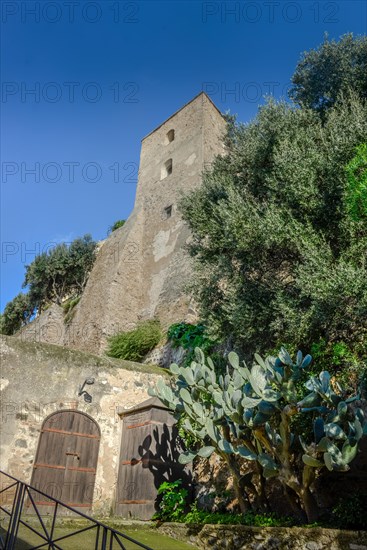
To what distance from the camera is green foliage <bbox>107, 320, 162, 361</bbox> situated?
46.6 ft

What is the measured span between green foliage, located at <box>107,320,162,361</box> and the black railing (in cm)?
651

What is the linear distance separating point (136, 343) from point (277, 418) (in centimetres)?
787

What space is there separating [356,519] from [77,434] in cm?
559

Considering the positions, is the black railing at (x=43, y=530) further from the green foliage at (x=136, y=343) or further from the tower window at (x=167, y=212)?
the tower window at (x=167, y=212)

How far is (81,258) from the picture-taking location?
25.9 meters

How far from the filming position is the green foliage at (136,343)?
1422cm

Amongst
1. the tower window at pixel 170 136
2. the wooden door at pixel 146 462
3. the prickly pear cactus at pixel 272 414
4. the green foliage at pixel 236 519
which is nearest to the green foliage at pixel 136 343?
the wooden door at pixel 146 462

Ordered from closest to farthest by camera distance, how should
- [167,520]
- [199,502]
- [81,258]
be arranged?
[167,520] < [199,502] < [81,258]

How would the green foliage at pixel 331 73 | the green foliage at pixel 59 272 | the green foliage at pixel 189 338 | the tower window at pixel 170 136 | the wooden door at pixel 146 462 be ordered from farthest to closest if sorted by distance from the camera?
the green foliage at pixel 59 272, the tower window at pixel 170 136, the green foliage at pixel 331 73, the green foliage at pixel 189 338, the wooden door at pixel 146 462

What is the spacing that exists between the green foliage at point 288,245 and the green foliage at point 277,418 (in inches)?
68.4

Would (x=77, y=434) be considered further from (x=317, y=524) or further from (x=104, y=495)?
(x=317, y=524)

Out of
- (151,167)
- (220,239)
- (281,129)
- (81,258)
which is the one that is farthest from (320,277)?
(81,258)

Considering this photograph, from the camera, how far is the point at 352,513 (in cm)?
575

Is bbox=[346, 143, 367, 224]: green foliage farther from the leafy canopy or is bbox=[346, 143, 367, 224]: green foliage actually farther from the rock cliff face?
the leafy canopy
